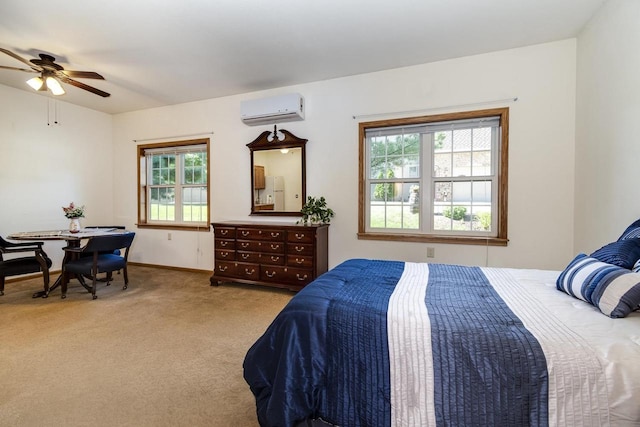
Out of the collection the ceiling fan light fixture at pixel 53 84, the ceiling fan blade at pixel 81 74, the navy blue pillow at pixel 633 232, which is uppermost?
the ceiling fan blade at pixel 81 74

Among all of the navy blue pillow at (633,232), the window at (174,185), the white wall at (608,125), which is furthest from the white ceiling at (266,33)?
the navy blue pillow at (633,232)

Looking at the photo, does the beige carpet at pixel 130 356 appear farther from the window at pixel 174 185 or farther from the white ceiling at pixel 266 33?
the white ceiling at pixel 266 33

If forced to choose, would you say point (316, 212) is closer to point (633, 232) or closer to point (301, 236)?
point (301, 236)

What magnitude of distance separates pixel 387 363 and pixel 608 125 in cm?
269

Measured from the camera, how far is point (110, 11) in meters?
2.47

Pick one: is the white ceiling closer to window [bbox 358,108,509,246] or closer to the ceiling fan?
the ceiling fan

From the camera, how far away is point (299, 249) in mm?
3633

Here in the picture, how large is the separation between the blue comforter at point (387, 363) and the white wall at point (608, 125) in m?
1.57

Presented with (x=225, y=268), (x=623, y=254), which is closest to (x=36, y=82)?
(x=225, y=268)

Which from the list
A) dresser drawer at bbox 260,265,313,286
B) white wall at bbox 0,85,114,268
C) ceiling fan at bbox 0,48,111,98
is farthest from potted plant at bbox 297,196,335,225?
white wall at bbox 0,85,114,268

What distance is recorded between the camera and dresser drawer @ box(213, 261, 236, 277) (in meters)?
4.00

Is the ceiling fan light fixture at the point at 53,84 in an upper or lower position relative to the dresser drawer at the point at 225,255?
upper

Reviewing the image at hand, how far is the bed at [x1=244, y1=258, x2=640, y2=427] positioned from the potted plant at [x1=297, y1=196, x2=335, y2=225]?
219 cm

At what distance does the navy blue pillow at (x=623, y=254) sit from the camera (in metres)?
1.54
